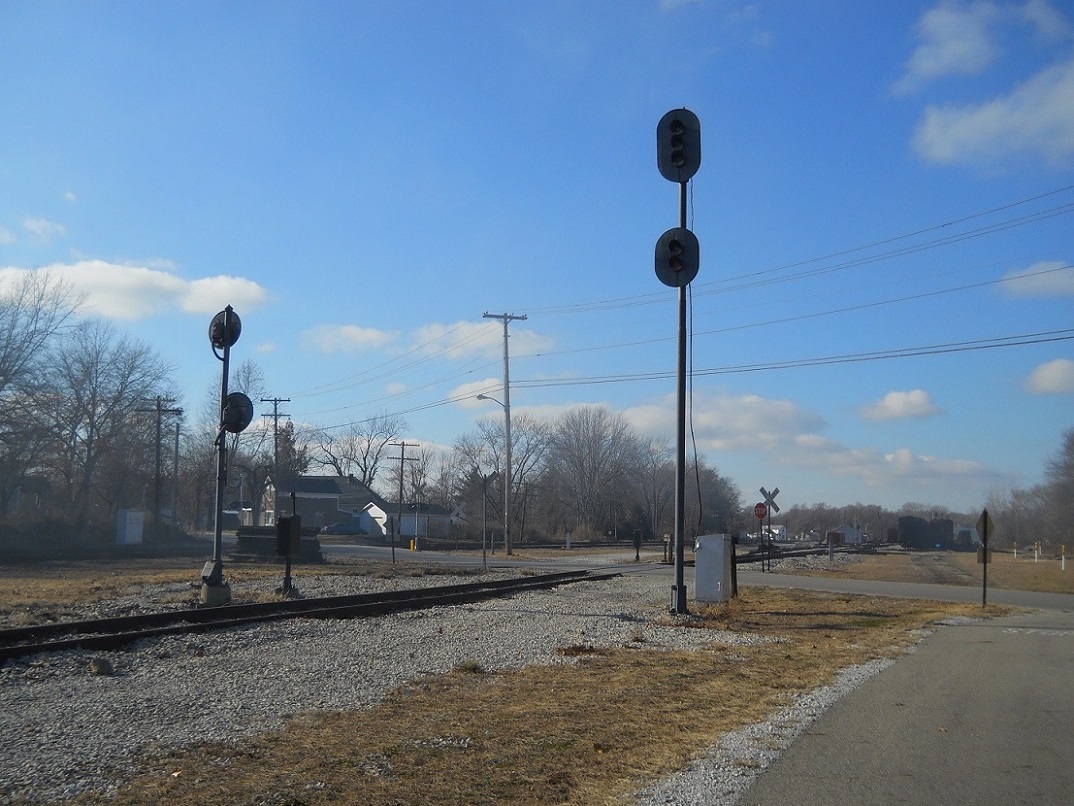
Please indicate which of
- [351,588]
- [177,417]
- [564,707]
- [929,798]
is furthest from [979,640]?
[177,417]

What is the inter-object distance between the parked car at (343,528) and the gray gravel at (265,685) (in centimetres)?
7737

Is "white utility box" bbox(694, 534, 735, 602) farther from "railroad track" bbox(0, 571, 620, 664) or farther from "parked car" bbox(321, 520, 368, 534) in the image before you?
"parked car" bbox(321, 520, 368, 534)

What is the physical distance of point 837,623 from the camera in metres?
17.9

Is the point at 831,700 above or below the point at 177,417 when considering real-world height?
below

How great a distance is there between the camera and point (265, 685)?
9602mm

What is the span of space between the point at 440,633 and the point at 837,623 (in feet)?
26.6

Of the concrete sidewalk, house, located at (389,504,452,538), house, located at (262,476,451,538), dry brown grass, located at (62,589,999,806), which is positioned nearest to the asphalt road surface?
the concrete sidewalk

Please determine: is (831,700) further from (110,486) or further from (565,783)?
(110,486)

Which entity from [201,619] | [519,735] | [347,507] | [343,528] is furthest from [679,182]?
[347,507]

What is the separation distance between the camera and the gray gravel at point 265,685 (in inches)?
250

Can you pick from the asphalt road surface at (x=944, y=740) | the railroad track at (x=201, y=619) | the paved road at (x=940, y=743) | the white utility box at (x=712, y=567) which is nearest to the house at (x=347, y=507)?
the railroad track at (x=201, y=619)

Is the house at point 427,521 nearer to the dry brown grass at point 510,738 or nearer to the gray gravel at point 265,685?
the gray gravel at point 265,685

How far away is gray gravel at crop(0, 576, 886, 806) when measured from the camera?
6359mm

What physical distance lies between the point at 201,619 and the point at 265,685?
18.8ft
